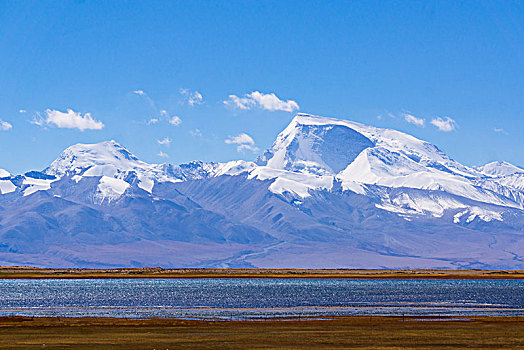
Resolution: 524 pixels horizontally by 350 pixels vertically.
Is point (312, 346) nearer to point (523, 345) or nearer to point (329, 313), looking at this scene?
point (523, 345)

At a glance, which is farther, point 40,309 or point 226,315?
point 40,309

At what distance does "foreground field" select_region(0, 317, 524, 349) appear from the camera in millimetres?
58531

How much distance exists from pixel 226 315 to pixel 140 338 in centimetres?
2771

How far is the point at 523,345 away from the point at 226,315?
39.1m

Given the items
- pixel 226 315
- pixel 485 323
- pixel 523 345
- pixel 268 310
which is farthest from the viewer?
pixel 268 310

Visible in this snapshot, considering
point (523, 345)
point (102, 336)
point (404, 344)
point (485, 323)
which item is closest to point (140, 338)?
point (102, 336)

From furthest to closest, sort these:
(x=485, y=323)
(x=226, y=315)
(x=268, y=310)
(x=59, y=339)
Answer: (x=268, y=310), (x=226, y=315), (x=485, y=323), (x=59, y=339)

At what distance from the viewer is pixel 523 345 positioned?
5753 cm

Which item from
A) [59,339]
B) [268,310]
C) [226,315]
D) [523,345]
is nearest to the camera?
[523,345]

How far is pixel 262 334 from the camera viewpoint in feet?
218

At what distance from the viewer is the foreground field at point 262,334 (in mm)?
58531

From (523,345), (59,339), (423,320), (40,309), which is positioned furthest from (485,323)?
(40,309)

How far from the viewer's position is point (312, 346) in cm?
5788

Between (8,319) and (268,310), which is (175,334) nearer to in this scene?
(8,319)
